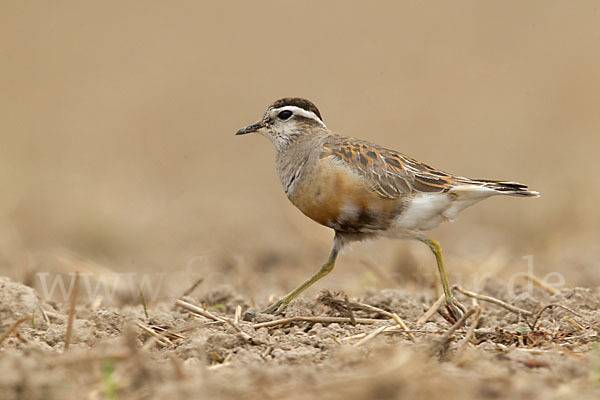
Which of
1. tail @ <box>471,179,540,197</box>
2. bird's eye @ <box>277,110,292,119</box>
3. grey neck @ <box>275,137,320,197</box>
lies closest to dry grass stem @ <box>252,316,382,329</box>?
grey neck @ <box>275,137,320,197</box>

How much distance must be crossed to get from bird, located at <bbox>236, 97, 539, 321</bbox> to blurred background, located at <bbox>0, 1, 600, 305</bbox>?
1289 mm

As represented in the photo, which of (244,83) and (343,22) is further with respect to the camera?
(343,22)

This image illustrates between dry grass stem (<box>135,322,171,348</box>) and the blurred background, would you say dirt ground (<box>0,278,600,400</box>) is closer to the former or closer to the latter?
dry grass stem (<box>135,322,171,348</box>)

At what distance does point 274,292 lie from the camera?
862cm

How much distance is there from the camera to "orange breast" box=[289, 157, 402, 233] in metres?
6.79

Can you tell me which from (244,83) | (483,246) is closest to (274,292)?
(483,246)

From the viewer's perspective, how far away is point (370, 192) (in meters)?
6.85

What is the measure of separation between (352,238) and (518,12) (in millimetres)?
24903

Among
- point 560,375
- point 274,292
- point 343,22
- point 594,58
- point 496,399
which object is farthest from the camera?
point 343,22

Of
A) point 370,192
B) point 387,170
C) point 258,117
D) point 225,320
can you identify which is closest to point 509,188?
point 387,170

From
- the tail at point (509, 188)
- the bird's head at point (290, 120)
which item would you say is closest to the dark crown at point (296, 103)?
the bird's head at point (290, 120)

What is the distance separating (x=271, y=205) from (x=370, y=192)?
9.01 meters

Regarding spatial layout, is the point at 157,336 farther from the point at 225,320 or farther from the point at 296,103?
the point at 296,103

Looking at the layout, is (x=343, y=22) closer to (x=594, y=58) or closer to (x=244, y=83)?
(x=244, y=83)
